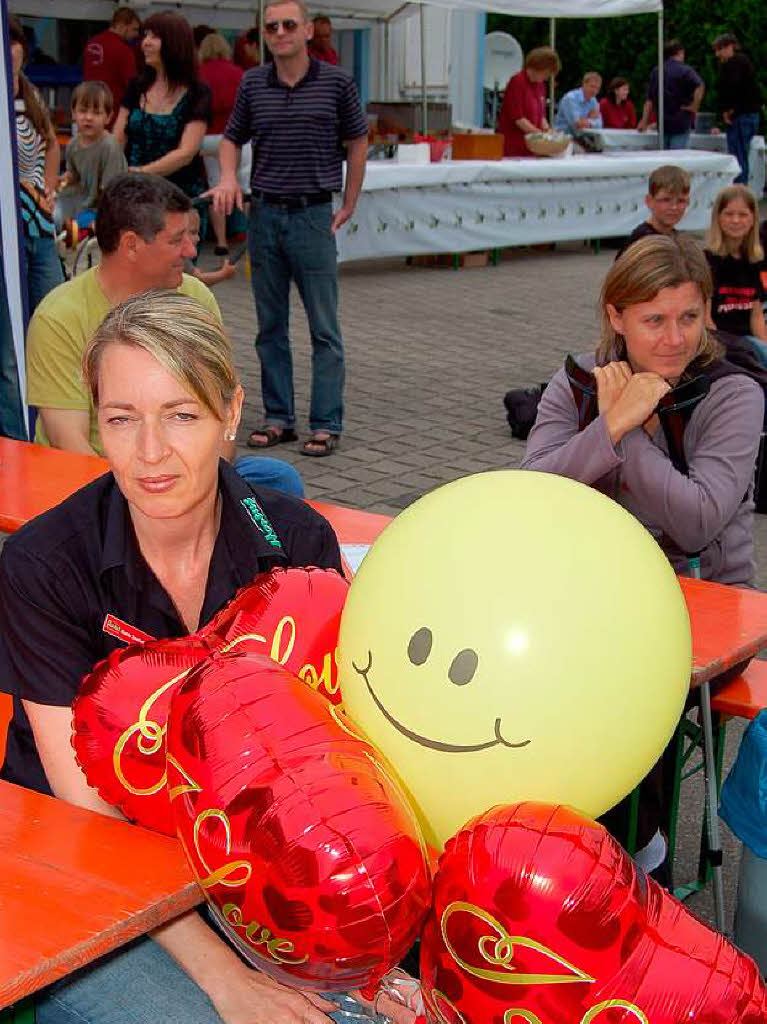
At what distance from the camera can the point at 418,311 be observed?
10102mm

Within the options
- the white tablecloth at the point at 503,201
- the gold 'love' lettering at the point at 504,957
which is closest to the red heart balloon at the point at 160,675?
the gold 'love' lettering at the point at 504,957

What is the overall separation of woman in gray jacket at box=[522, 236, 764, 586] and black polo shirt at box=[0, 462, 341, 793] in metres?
1.07

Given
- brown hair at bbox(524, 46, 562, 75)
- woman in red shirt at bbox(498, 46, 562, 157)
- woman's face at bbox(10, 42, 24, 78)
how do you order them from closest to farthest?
woman's face at bbox(10, 42, 24, 78) < brown hair at bbox(524, 46, 562, 75) < woman in red shirt at bbox(498, 46, 562, 157)

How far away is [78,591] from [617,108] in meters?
17.5

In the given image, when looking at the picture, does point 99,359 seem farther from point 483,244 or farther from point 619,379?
point 483,244

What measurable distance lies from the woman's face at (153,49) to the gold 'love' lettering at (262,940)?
6.54 m

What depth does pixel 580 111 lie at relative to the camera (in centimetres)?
1659

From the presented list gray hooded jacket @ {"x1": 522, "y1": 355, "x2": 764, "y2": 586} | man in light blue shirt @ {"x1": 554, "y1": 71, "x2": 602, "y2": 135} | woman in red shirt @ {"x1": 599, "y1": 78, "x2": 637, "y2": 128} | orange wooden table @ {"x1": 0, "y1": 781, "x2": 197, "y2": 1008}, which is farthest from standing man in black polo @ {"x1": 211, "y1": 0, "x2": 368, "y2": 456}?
woman in red shirt @ {"x1": 599, "y1": 78, "x2": 637, "y2": 128}

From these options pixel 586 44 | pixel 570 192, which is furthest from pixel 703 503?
pixel 586 44

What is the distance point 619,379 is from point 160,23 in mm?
4911

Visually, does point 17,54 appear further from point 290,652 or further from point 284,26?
point 290,652

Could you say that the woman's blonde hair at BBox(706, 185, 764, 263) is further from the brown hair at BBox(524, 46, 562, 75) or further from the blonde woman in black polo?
the brown hair at BBox(524, 46, 562, 75)

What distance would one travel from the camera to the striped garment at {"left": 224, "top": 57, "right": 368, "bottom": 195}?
5938 millimetres

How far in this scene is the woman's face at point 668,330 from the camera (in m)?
2.99
